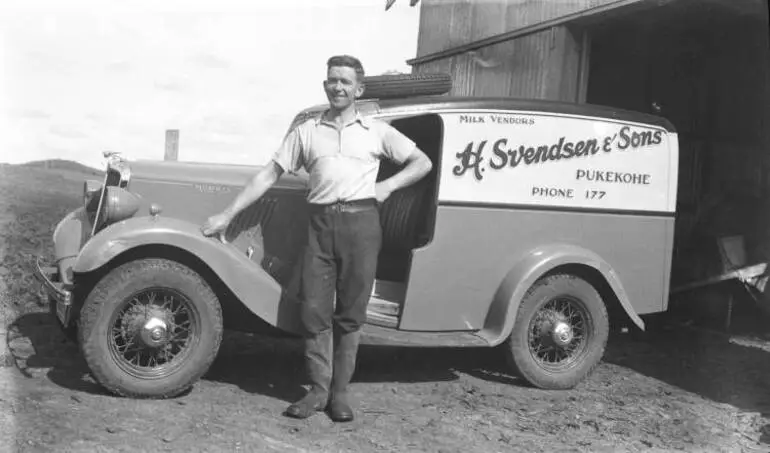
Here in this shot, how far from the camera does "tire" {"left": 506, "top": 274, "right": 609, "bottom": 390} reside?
5.13m

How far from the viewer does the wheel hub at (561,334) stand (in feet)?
17.0

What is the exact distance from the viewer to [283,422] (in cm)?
409

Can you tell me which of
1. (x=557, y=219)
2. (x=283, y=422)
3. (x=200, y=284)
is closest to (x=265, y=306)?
(x=200, y=284)

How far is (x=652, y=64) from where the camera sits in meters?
11.0

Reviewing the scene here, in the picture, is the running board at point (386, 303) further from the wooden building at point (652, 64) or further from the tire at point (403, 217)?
the wooden building at point (652, 64)

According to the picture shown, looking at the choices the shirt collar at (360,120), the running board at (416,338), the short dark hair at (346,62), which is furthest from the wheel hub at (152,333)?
the short dark hair at (346,62)

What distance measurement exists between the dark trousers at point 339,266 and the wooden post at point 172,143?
270 cm

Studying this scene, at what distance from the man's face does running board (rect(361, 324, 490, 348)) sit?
148 cm

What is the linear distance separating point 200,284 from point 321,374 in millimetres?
905

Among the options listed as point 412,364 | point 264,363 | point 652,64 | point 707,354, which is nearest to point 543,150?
point 412,364

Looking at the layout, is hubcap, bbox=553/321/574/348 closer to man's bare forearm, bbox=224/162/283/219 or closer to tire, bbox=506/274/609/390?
tire, bbox=506/274/609/390

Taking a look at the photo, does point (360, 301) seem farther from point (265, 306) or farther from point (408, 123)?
point (408, 123)

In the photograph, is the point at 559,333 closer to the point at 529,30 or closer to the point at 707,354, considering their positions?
the point at 707,354

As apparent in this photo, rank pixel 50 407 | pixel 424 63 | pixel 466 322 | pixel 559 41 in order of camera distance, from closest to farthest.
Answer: pixel 50 407 → pixel 466 322 → pixel 559 41 → pixel 424 63
